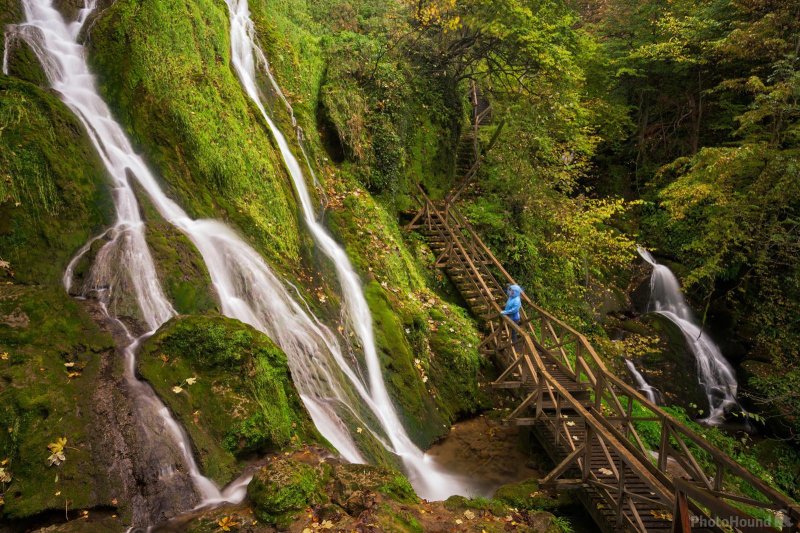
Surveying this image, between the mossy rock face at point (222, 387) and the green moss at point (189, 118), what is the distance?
2.71 m

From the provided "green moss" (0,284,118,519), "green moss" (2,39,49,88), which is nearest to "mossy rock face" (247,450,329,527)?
"green moss" (0,284,118,519)

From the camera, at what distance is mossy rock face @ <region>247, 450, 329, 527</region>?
4203 mm

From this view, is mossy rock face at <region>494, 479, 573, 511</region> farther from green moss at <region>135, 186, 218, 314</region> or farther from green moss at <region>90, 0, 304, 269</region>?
green moss at <region>90, 0, 304, 269</region>

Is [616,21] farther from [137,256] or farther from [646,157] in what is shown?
[137,256]

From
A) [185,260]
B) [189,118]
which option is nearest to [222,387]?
[185,260]

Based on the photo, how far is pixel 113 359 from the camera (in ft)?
16.5

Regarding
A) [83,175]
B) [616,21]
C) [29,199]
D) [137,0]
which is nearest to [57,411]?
[29,199]

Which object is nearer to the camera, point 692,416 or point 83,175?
point 83,175

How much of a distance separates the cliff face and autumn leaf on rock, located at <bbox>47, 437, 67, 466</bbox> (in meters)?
0.04

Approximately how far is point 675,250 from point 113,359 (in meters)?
18.4

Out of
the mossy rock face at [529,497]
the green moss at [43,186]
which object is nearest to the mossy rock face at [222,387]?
the green moss at [43,186]

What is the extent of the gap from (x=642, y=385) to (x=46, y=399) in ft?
46.7

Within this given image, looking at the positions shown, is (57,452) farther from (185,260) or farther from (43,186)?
(43,186)

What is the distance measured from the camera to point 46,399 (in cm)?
425
